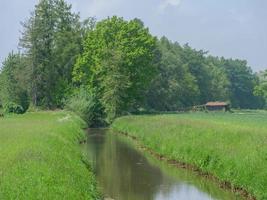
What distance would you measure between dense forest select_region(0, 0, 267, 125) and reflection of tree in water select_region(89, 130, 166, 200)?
35213mm

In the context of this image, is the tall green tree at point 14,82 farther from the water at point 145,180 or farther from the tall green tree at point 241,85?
the tall green tree at point 241,85

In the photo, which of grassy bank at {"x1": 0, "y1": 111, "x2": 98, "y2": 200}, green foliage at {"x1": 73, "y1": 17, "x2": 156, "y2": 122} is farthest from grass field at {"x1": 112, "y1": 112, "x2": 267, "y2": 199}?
green foliage at {"x1": 73, "y1": 17, "x2": 156, "y2": 122}

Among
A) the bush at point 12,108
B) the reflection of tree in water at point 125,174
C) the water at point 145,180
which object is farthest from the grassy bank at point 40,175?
the bush at point 12,108

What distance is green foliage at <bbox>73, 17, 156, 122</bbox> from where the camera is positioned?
8212 cm

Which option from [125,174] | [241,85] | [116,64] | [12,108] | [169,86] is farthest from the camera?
[241,85]

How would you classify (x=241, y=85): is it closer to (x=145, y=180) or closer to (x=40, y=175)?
(x=145, y=180)

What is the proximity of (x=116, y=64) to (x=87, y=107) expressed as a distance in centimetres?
1098

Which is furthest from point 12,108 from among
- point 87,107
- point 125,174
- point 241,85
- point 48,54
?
point 241,85

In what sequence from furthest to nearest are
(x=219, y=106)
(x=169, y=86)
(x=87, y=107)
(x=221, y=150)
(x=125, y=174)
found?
(x=219, y=106) → (x=169, y=86) → (x=87, y=107) → (x=125, y=174) → (x=221, y=150)

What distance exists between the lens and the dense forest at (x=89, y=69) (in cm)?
8319

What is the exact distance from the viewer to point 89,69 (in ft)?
299

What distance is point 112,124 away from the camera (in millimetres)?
77312

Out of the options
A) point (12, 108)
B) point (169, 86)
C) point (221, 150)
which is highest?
point (169, 86)

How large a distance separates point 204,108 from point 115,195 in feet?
359
